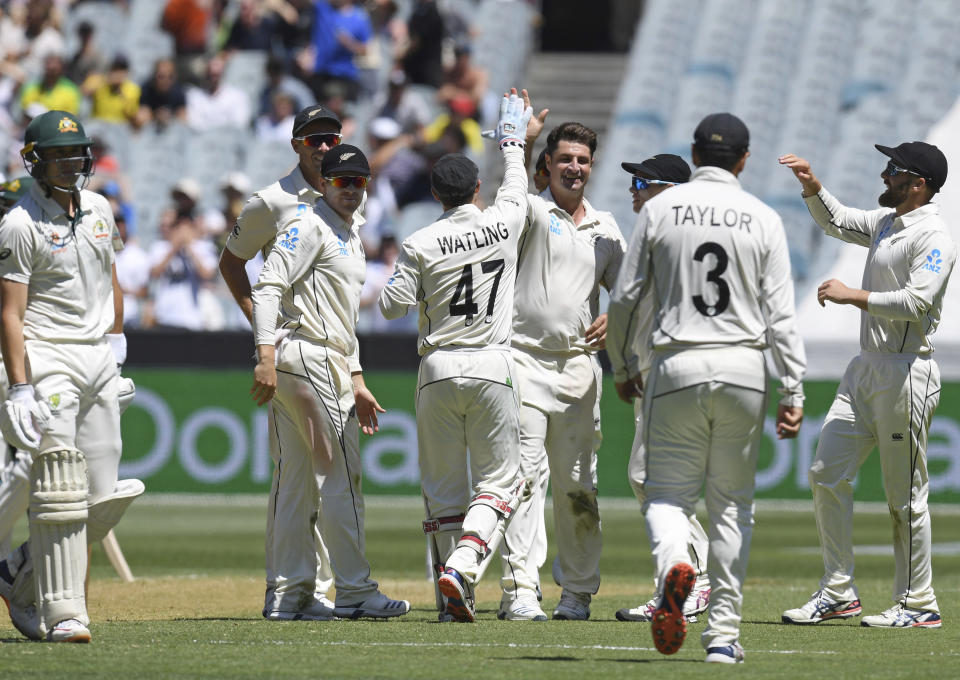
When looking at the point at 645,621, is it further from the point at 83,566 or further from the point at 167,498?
the point at 167,498

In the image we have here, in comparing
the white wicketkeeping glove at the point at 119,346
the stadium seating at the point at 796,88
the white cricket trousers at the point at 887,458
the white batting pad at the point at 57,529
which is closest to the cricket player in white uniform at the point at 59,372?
the white batting pad at the point at 57,529

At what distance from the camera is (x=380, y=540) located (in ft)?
45.3

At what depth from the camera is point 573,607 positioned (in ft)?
27.5

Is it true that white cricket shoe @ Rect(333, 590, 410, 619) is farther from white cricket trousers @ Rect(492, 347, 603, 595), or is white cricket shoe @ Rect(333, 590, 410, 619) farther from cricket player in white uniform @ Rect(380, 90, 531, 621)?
white cricket trousers @ Rect(492, 347, 603, 595)

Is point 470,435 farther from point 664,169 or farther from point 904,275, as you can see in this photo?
point 904,275

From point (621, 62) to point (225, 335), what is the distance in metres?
10.2

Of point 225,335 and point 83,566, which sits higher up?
point 225,335

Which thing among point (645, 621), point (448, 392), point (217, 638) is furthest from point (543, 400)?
point (217, 638)

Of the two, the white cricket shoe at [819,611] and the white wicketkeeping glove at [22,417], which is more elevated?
the white wicketkeeping glove at [22,417]

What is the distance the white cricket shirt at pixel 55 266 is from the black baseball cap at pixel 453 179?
165 centimetres

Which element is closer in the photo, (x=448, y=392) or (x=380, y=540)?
(x=448, y=392)

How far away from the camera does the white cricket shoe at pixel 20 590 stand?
23.7ft

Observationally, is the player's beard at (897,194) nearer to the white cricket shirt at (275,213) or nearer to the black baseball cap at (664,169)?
the black baseball cap at (664,169)

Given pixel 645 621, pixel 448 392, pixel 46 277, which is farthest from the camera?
pixel 645 621
